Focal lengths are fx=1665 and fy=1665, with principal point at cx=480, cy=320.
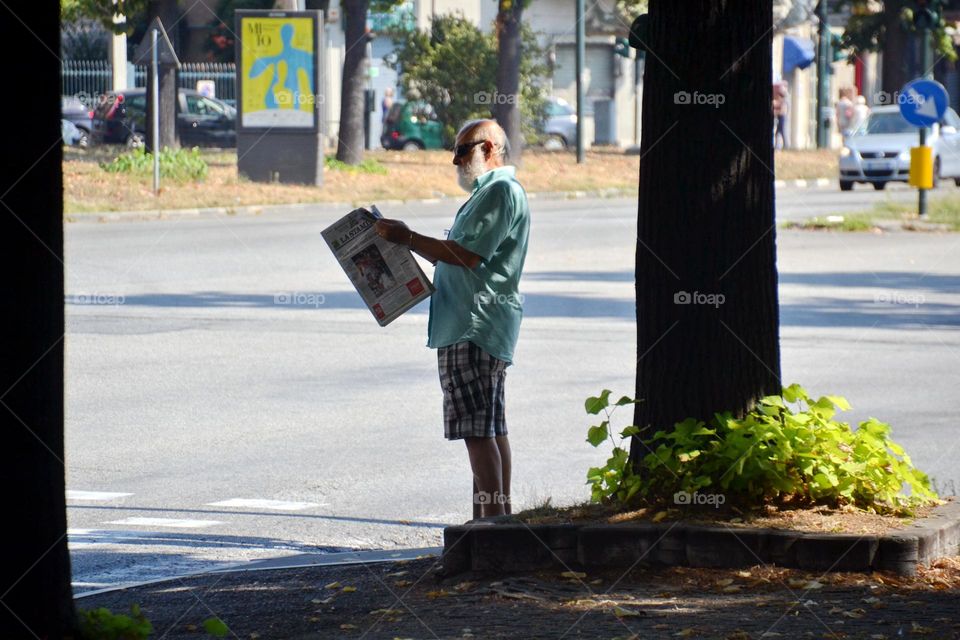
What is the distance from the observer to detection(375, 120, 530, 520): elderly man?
21.0ft

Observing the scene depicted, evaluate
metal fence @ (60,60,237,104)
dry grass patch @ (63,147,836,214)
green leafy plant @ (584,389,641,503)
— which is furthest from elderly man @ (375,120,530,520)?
metal fence @ (60,60,237,104)

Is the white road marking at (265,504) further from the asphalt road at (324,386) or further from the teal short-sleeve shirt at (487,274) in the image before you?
the teal short-sleeve shirt at (487,274)

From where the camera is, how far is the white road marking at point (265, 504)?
25.8 feet

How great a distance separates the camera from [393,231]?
246 inches

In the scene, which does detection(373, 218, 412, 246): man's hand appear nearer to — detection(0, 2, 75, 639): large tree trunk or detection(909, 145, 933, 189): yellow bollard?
detection(0, 2, 75, 639): large tree trunk

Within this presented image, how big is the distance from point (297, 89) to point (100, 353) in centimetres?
1884

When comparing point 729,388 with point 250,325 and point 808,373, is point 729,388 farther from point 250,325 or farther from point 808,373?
point 250,325

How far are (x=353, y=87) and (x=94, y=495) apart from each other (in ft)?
88.6

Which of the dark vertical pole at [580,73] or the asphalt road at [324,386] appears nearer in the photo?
the asphalt road at [324,386]

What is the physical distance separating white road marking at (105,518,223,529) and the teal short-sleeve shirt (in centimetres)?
162

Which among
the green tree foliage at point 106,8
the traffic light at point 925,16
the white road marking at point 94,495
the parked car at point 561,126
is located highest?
the green tree foliage at point 106,8

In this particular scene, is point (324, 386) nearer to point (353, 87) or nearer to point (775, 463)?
point (775, 463)

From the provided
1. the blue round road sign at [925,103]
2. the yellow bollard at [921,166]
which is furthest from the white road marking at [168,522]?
the yellow bollard at [921,166]

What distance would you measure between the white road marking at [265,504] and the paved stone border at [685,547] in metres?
2.16
